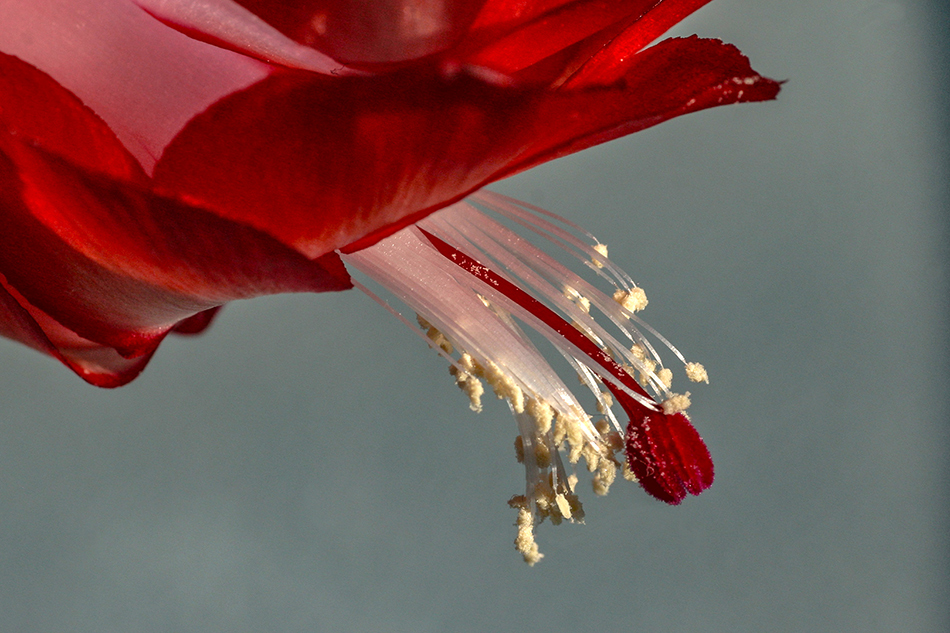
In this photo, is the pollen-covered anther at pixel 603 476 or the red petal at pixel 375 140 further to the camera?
the pollen-covered anther at pixel 603 476

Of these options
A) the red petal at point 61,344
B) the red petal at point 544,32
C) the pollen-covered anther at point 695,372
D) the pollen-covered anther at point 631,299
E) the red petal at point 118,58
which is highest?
the red petal at point 544,32

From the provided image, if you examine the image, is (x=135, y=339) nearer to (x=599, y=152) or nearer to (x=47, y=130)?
(x=47, y=130)

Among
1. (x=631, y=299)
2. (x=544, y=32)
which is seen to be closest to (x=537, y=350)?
(x=631, y=299)

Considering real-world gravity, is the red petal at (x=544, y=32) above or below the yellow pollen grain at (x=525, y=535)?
above

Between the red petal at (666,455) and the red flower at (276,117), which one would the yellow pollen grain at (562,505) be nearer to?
the red petal at (666,455)

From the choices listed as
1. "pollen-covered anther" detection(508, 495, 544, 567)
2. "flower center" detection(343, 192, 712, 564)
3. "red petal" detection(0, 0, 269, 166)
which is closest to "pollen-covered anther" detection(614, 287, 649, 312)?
"flower center" detection(343, 192, 712, 564)

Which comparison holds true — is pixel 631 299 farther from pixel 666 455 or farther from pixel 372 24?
pixel 372 24

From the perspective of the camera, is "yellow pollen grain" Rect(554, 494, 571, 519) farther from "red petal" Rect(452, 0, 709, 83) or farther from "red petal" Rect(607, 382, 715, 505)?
"red petal" Rect(452, 0, 709, 83)

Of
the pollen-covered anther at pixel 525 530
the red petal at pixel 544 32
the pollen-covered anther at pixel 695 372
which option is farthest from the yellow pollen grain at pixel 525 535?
the red petal at pixel 544 32

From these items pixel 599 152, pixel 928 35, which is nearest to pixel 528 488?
pixel 599 152
